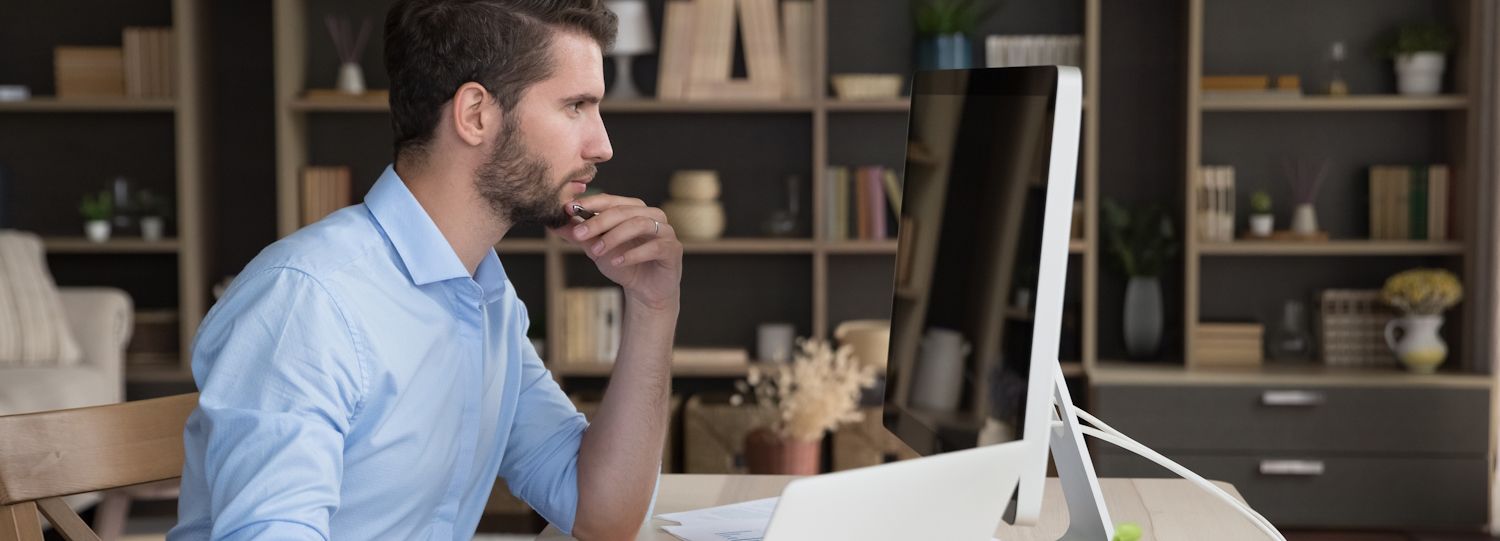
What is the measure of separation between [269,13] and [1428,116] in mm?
3603

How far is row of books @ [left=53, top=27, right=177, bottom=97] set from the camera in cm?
426

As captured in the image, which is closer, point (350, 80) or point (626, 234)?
point (626, 234)

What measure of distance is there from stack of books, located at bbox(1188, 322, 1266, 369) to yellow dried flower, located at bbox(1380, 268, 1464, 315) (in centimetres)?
38

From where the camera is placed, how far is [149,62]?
4.29 m

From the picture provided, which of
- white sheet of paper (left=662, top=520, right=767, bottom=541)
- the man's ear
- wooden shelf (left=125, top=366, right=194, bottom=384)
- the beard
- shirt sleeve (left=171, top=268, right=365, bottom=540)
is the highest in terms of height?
the man's ear

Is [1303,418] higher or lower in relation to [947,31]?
lower

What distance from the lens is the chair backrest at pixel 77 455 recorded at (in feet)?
4.44

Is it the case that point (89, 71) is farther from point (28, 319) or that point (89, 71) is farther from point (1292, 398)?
point (1292, 398)

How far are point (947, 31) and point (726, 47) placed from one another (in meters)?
0.65

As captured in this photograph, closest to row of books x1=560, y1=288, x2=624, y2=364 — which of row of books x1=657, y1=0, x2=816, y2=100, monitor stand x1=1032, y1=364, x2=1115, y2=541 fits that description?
row of books x1=657, y1=0, x2=816, y2=100

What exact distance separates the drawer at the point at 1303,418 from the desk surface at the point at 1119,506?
7.90ft

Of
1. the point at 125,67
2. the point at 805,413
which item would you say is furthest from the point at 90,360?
the point at 805,413

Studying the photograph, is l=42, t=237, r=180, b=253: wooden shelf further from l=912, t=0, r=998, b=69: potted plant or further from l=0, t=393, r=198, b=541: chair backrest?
l=0, t=393, r=198, b=541: chair backrest

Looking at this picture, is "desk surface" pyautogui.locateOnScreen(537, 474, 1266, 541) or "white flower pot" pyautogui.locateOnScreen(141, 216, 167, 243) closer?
"desk surface" pyautogui.locateOnScreen(537, 474, 1266, 541)
